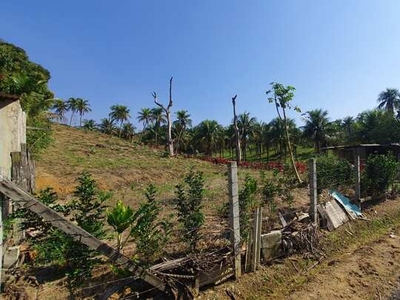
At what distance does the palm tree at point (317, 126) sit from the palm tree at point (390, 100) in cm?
1099

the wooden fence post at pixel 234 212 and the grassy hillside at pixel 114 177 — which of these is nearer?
the wooden fence post at pixel 234 212

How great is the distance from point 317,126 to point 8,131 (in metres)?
42.0

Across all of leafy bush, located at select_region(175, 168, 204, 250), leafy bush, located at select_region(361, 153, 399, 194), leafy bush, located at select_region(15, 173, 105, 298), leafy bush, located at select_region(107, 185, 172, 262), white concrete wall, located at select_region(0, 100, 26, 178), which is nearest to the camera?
leafy bush, located at select_region(15, 173, 105, 298)

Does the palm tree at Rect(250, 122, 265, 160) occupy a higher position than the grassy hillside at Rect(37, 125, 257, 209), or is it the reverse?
the palm tree at Rect(250, 122, 265, 160)

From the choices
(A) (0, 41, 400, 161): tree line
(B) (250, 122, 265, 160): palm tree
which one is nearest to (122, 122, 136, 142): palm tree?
(A) (0, 41, 400, 161): tree line

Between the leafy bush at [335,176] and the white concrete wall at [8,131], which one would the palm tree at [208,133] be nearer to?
the leafy bush at [335,176]

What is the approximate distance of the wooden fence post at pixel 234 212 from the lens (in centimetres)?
445

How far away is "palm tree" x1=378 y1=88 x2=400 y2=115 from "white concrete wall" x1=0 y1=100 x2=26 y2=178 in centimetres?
5066

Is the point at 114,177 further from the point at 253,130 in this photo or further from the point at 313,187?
the point at 253,130

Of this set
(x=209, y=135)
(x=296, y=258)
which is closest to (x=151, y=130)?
(x=209, y=135)

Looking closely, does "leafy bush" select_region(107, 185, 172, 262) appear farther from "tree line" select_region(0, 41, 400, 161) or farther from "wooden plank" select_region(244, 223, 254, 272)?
"tree line" select_region(0, 41, 400, 161)

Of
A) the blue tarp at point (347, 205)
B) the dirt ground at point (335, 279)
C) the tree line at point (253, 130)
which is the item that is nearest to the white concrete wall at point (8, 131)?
the dirt ground at point (335, 279)

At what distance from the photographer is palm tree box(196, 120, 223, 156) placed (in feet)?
155

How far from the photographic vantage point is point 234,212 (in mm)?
4504
